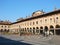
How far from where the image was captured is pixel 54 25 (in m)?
52.7

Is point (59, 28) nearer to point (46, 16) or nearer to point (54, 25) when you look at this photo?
point (54, 25)

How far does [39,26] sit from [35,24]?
371 cm

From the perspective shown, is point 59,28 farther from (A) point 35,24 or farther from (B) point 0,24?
(B) point 0,24

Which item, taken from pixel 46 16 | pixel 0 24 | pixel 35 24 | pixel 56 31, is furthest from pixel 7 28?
pixel 56 31

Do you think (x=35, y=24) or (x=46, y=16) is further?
(x=35, y=24)

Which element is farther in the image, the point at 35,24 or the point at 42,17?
the point at 35,24

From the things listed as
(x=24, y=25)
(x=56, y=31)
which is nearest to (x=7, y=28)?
(x=24, y=25)

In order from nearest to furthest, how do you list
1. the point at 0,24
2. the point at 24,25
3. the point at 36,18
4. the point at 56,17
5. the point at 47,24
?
1. the point at 56,17
2. the point at 47,24
3. the point at 36,18
4. the point at 24,25
5. the point at 0,24

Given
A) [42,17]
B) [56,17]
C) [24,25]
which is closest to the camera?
[56,17]

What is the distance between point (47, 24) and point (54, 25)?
15.0 ft

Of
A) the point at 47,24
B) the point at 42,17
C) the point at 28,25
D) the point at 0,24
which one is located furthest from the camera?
the point at 0,24

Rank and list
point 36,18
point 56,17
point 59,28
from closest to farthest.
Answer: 1. point 59,28
2. point 56,17
3. point 36,18

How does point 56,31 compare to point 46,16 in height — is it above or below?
below

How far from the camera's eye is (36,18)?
217ft
